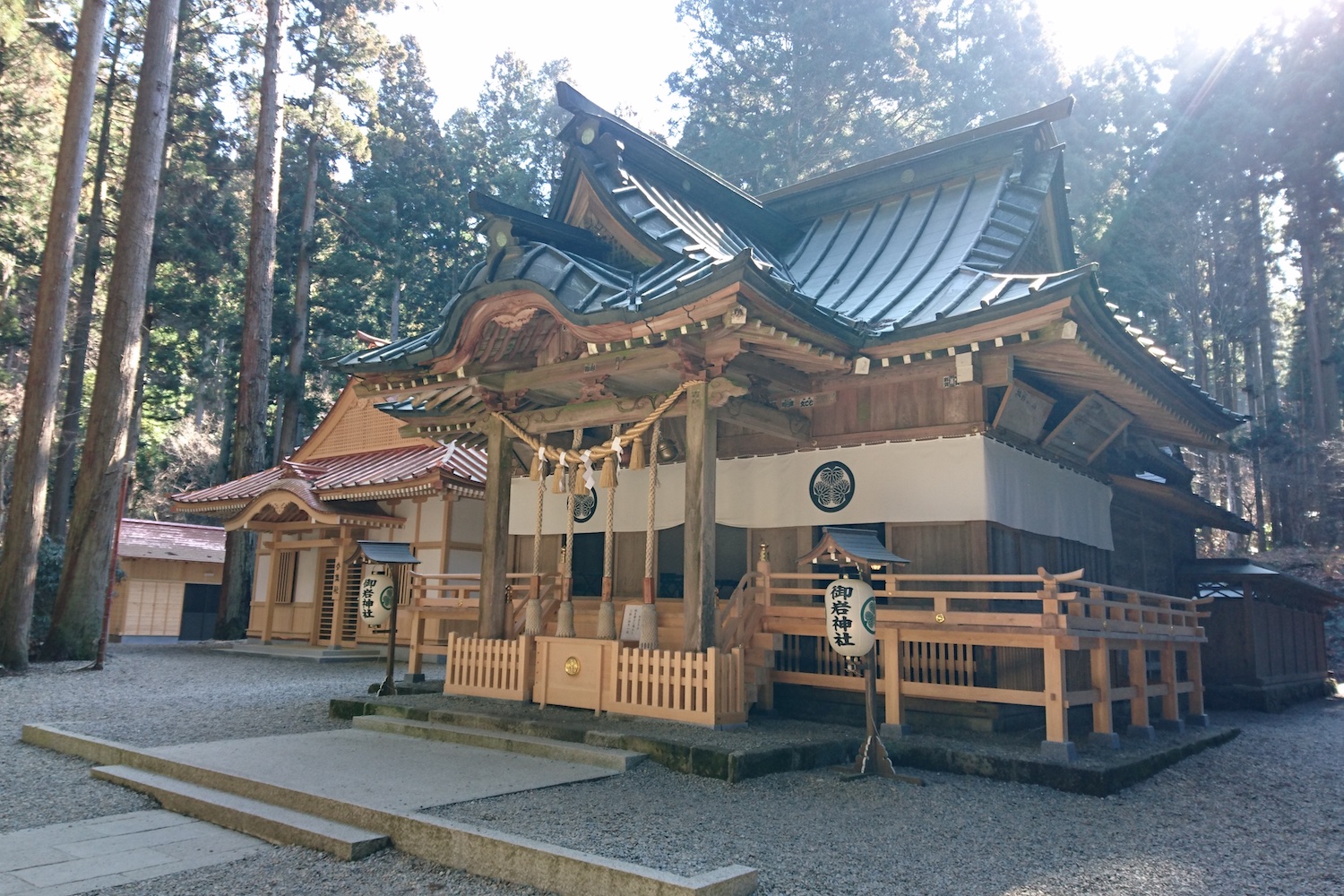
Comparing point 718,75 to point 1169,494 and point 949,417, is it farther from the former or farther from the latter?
point 949,417

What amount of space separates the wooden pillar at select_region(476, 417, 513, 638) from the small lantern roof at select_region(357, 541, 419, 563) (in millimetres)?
1180

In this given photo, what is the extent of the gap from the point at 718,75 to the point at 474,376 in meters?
27.8

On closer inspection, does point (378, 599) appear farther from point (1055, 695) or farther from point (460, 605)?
point (1055, 695)

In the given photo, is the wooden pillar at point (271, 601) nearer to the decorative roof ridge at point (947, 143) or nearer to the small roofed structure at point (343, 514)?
the small roofed structure at point (343, 514)

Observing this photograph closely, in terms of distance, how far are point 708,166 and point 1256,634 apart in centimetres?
2342

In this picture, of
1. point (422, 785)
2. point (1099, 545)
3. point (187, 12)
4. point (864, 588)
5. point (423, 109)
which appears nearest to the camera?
point (422, 785)

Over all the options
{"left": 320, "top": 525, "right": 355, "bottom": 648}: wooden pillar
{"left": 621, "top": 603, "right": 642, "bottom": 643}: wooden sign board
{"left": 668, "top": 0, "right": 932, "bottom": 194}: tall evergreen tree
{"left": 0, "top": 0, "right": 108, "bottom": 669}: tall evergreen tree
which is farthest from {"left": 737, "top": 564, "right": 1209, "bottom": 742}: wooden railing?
{"left": 668, "top": 0, "right": 932, "bottom": 194}: tall evergreen tree

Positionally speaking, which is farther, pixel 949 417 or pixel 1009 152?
pixel 1009 152

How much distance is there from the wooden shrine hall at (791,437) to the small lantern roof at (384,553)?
1244 mm

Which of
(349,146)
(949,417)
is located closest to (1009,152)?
(949,417)

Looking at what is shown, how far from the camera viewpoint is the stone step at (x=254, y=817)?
4.80 m

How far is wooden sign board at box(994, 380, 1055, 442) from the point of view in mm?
8422

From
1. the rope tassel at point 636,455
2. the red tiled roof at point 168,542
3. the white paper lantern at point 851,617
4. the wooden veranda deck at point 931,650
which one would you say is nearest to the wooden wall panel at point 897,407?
the wooden veranda deck at point 931,650

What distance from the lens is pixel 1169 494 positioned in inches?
516
